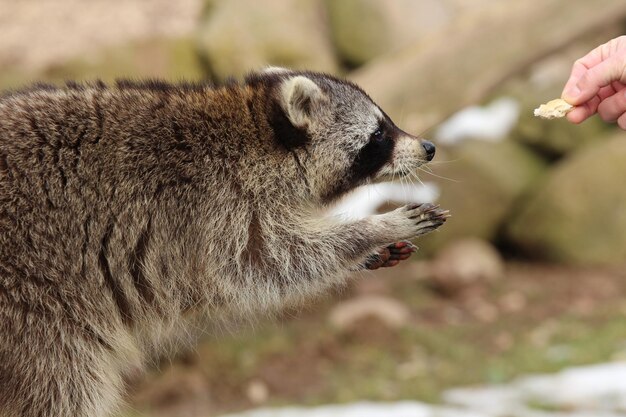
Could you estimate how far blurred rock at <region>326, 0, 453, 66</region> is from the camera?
10.2 m

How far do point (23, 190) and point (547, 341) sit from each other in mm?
5225

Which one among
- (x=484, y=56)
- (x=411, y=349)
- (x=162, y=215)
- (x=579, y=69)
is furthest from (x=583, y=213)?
(x=162, y=215)

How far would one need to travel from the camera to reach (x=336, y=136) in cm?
400

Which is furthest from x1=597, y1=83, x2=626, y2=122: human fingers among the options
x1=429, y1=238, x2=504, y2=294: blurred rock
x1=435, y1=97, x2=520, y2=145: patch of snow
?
x1=435, y1=97, x2=520, y2=145: patch of snow

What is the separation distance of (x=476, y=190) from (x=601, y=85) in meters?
5.86

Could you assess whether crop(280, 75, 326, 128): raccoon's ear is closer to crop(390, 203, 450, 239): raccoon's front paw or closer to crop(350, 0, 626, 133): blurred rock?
crop(390, 203, 450, 239): raccoon's front paw

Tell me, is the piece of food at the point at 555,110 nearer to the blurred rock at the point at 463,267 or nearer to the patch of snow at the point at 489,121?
the blurred rock at the point at 463,267

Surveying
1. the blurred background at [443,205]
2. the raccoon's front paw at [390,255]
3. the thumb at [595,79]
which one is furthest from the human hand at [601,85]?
the blurred background at [443,205]

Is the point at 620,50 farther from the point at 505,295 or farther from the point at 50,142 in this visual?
the point at 505,295

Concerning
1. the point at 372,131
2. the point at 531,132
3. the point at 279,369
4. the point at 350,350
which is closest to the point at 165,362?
the point at 279,369

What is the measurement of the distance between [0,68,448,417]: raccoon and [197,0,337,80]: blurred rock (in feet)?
18.8

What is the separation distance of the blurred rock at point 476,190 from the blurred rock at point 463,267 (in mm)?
224

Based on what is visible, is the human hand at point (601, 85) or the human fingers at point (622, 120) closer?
the human hand at point (601, 85)

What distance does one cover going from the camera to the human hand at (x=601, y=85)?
12.5 feet
